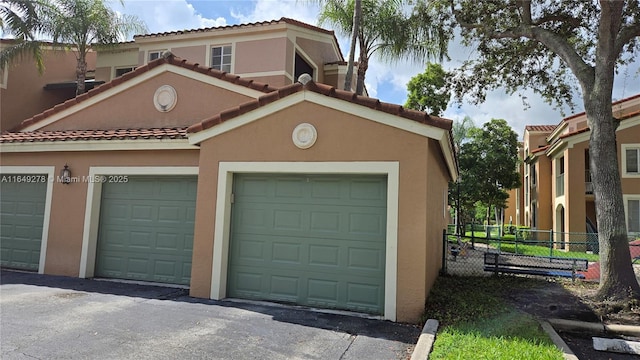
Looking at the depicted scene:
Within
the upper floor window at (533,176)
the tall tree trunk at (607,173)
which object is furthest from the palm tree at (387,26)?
the upper floor window at (533,176)

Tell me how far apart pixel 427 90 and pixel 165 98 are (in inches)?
658

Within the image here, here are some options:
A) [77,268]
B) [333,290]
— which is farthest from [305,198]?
[77,268]

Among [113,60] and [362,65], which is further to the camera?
[113,60]

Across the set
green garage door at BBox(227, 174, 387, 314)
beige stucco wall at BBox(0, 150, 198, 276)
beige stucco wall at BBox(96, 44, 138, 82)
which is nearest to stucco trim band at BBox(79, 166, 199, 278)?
beige stucco wall at BBox(0, 150, 198, 276)

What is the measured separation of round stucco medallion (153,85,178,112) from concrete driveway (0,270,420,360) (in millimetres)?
4565

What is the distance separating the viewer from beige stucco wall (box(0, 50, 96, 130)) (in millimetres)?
15172

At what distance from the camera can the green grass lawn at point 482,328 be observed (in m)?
4.73

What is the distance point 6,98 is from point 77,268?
402 inches

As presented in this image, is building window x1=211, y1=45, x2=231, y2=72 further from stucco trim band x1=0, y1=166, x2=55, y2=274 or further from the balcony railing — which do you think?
the balcony railing

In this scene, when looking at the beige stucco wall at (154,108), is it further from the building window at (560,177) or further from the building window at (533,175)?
the building window at (533,175)

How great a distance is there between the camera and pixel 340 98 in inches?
263

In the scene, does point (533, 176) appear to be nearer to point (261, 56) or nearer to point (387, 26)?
point (387, 26)

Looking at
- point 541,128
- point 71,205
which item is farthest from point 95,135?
point 541,128

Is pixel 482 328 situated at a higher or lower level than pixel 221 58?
lower
